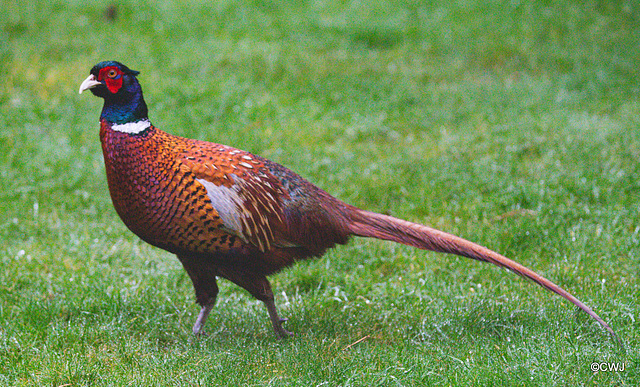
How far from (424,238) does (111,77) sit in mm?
2032

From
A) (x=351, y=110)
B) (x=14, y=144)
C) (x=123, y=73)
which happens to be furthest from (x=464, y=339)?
(x=14, y=144)

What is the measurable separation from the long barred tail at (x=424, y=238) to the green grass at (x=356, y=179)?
1.31 ft

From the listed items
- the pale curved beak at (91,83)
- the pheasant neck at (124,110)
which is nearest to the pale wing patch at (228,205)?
the pheasant neck at (124,110)

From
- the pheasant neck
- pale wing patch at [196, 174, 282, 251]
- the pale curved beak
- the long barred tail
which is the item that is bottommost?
the long barred tail

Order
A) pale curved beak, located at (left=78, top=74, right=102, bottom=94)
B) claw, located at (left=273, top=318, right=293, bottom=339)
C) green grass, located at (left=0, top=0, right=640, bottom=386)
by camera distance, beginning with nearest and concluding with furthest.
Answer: green grass, located at (left=0, top=0, right=640, bottom=386)
pale curved beak, located at (left=78, top=74, right=102, bottom=94)
claw, located at (left=273, top=318, right=293, bottom=339)

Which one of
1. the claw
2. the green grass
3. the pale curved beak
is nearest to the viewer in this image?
the green grass

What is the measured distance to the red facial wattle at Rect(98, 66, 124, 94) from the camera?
3.76 metres

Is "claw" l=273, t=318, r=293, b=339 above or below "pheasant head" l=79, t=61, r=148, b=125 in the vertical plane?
below

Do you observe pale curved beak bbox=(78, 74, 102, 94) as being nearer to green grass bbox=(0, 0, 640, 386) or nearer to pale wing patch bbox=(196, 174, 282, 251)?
pale wing patch bbox=(196, 174, 282, 251)

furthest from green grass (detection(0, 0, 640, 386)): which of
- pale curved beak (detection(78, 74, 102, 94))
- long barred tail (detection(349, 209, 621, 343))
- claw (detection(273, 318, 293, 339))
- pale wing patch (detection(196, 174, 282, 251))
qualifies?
pale curved beak (detection(78, 74, 102, 94))

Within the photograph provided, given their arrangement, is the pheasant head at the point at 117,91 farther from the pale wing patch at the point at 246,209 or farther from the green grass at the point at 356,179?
the green grass at the point at 356,179

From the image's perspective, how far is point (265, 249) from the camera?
3.77m

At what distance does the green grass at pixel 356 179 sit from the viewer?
11.7 ft

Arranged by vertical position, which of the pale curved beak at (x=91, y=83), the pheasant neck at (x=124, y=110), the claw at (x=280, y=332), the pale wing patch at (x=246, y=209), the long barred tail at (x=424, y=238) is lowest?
the claw at (x=280, y=332)
